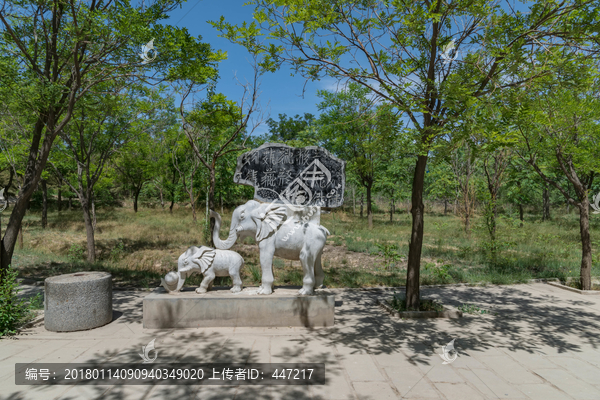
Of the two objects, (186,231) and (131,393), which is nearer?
(131,393)

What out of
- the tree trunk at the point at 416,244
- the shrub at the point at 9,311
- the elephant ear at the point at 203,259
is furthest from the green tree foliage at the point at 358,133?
the shrub at the point at 9,311

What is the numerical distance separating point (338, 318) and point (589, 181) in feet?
46.0

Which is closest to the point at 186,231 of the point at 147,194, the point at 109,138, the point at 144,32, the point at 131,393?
the point at 109,138

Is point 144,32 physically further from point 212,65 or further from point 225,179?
point 225,179

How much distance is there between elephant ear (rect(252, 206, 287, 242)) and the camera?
5801 mm

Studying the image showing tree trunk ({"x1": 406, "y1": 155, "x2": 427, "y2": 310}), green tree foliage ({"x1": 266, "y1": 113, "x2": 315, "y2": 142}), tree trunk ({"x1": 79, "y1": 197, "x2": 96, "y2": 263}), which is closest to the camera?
tree trunk ({"x1": 406, "y1": 155, "x2": 427, "y2": 310})

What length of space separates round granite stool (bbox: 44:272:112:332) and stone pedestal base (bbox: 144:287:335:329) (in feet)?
2.49

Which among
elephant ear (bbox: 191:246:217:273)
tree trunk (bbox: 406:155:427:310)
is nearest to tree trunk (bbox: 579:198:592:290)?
tree trunk (bbox: 406:155:427:310)

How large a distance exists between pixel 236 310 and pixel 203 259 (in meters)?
1.01

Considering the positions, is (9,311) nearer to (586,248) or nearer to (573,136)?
(586,248)

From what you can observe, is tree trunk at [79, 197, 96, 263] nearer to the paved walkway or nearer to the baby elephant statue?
the paved walkway

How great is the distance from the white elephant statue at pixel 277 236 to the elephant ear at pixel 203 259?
1.02 ft

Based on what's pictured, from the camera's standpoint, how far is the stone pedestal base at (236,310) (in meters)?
5.40

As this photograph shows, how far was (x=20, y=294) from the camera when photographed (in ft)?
23.3
